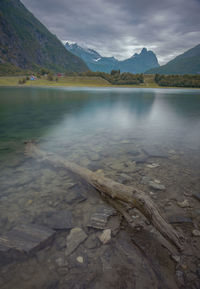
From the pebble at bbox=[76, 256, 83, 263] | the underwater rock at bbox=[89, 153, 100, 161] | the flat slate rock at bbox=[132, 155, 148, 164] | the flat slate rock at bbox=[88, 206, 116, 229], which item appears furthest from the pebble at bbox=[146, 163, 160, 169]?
the pebble at bbox=[76, 256, 83, 263]

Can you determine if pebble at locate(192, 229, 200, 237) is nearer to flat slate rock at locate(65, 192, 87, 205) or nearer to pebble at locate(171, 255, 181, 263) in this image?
pebble at locate(171, 255, 181, 263)

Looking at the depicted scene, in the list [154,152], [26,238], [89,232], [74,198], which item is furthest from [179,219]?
[154,152]

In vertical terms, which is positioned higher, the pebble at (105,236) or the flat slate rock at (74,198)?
the pebble at (105,236)

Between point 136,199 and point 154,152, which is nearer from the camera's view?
point 136,199

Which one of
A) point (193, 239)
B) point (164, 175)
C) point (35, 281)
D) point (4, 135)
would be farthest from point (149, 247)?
point (4, 135)

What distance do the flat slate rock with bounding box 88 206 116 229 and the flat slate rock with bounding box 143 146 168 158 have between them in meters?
7.85

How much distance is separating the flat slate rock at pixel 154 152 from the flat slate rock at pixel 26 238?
10.2m

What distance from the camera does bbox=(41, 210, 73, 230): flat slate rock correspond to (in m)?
6.29

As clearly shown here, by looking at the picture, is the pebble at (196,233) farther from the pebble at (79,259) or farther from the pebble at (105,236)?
the pebble at (79,259)

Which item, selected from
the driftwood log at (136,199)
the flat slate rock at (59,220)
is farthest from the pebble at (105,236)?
the driftwood log at (136,199)

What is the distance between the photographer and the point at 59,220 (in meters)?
6.60

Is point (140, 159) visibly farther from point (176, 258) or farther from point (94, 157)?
point (176, 258)

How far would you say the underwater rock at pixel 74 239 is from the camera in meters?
5.40

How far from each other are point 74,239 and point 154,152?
10789mm
